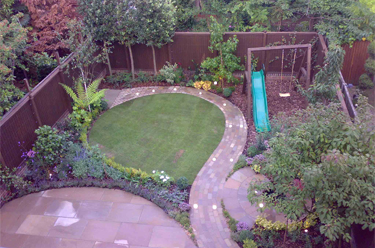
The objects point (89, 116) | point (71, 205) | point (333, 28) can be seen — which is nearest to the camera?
point (71, 205)

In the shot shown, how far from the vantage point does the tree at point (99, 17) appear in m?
12.3

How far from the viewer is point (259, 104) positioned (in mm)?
11711

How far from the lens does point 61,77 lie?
1136 centimetres

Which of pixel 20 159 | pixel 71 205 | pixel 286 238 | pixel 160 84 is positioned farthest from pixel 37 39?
pixel 286 238

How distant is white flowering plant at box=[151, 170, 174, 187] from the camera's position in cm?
871

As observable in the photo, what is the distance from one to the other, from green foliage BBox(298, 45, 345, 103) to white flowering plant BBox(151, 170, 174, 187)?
5195mm

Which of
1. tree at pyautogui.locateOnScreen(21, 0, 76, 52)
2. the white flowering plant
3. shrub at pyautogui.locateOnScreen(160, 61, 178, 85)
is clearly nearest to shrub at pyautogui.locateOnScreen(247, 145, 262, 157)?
the white flowering plant

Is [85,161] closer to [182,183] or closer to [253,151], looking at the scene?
[182,183]

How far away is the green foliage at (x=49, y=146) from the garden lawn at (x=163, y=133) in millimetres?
1545

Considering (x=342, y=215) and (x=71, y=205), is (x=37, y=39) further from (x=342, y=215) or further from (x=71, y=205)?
(x=342, y=215)

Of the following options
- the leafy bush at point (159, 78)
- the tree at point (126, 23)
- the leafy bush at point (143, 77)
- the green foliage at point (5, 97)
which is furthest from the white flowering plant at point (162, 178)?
the tree at point (126, 23)

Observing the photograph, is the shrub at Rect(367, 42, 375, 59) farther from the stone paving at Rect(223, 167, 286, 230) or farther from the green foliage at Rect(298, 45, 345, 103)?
the stone paving at Rect(223, 167, 286, 230)

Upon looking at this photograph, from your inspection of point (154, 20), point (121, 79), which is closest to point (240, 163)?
point (154, 20)

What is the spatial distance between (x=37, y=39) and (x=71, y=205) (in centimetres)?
830
